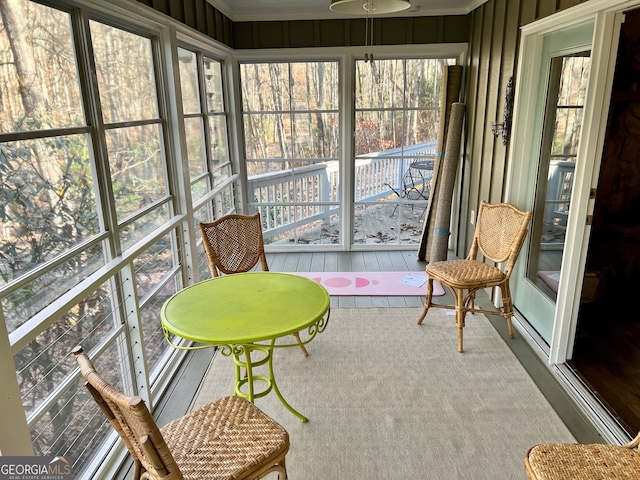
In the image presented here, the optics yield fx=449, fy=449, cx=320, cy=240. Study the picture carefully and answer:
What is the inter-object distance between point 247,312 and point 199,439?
0.59 metres

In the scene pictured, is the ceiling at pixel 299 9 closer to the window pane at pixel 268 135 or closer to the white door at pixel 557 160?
the window pane at pixel 268 135

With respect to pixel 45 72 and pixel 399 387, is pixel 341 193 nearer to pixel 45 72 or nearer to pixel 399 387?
pixel 399 387

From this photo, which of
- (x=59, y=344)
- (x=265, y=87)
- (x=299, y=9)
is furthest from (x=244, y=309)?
(x=299, y=9)

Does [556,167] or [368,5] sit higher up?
[368,5]

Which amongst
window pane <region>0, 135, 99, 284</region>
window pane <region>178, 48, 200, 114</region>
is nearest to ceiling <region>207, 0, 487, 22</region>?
window pane <region>178, 48, 200, 114</region>

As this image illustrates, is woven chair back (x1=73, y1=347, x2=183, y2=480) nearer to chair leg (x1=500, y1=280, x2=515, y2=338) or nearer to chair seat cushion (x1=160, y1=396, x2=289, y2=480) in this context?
chair seat cushion (x1=160, y1=396, x2=289, y2=480)

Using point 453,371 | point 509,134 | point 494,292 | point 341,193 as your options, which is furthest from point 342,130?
point 453,371

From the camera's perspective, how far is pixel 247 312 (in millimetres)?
1981

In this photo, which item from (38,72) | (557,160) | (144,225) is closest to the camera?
(38,72)

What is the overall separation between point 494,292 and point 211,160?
2576 millimetres

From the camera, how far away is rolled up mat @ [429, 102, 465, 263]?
4.23 m

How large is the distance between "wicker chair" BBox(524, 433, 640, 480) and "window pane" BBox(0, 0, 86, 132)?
6.76 ft

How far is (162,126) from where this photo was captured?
2822 mm

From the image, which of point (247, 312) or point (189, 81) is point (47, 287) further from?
point (189, 81)
